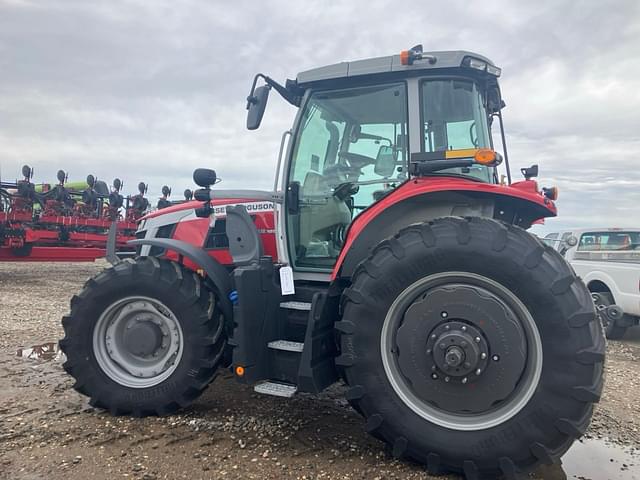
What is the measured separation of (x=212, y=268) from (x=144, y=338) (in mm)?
702

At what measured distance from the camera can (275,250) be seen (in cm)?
380

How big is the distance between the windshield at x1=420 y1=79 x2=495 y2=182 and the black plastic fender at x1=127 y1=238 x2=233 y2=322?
1702 millimetres

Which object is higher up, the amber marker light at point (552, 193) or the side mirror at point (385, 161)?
the side mirror at point (385, 161)

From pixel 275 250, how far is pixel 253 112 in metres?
1.05

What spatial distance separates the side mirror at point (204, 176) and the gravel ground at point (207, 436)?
1.68 meters

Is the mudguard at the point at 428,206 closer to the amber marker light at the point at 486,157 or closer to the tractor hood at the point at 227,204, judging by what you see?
the amber marker light at the point at 486,157

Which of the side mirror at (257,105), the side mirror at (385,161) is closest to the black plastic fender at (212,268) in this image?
the side mirror at (257,105)

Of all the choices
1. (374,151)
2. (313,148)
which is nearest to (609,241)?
(374,151)

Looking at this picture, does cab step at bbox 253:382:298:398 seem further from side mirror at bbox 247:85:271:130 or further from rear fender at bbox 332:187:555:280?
side mirror at bbox 247:85:271:130

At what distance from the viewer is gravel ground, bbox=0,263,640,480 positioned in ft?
8.98

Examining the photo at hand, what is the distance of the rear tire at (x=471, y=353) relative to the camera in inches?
97.0

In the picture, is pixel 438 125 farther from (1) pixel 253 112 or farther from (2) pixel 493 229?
(1) pixel 253 112

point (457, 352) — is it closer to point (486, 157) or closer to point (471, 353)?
point (471, 353)

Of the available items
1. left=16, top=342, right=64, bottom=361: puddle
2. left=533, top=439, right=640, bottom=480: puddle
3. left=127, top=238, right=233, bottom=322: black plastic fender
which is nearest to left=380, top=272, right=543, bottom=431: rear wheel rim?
left=533, top=439, right=640, bottom=480: puddle
